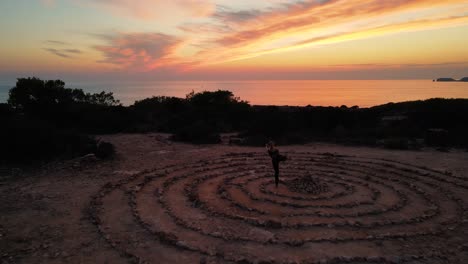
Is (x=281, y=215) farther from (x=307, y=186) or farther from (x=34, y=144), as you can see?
(x=34, y=144)

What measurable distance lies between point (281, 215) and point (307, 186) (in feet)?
7.20

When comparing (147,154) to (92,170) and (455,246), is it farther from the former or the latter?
(455,246)

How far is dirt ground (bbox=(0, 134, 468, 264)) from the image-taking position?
5.79m

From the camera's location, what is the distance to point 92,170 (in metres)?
11.5

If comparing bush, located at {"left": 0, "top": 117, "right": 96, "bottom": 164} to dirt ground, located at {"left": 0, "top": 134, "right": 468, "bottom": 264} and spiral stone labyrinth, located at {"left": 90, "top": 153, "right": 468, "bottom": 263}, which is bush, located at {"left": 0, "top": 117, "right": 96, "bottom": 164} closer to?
dirt ground, located at {"left": 0, "top": 134, "right": 468, "bottom": 264}

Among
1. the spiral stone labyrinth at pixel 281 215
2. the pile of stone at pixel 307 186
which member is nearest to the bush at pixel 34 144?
the spiral stone labyrinth at pixel 281 215

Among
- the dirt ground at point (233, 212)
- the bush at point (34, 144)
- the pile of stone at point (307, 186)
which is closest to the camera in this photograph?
the dirt ground at point (233, 212)

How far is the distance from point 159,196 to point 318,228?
14.0 feet

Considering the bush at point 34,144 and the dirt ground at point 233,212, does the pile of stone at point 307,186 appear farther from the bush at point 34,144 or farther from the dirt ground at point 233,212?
the bush at point 34,144

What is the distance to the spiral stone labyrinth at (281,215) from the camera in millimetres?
Result: 5832

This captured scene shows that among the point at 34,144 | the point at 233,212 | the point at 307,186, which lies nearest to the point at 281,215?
the point at 233,212

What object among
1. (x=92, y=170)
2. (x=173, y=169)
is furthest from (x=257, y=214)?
(x=92, y=170)

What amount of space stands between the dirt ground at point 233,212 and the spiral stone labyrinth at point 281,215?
0.08ft

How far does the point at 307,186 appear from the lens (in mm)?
9758
